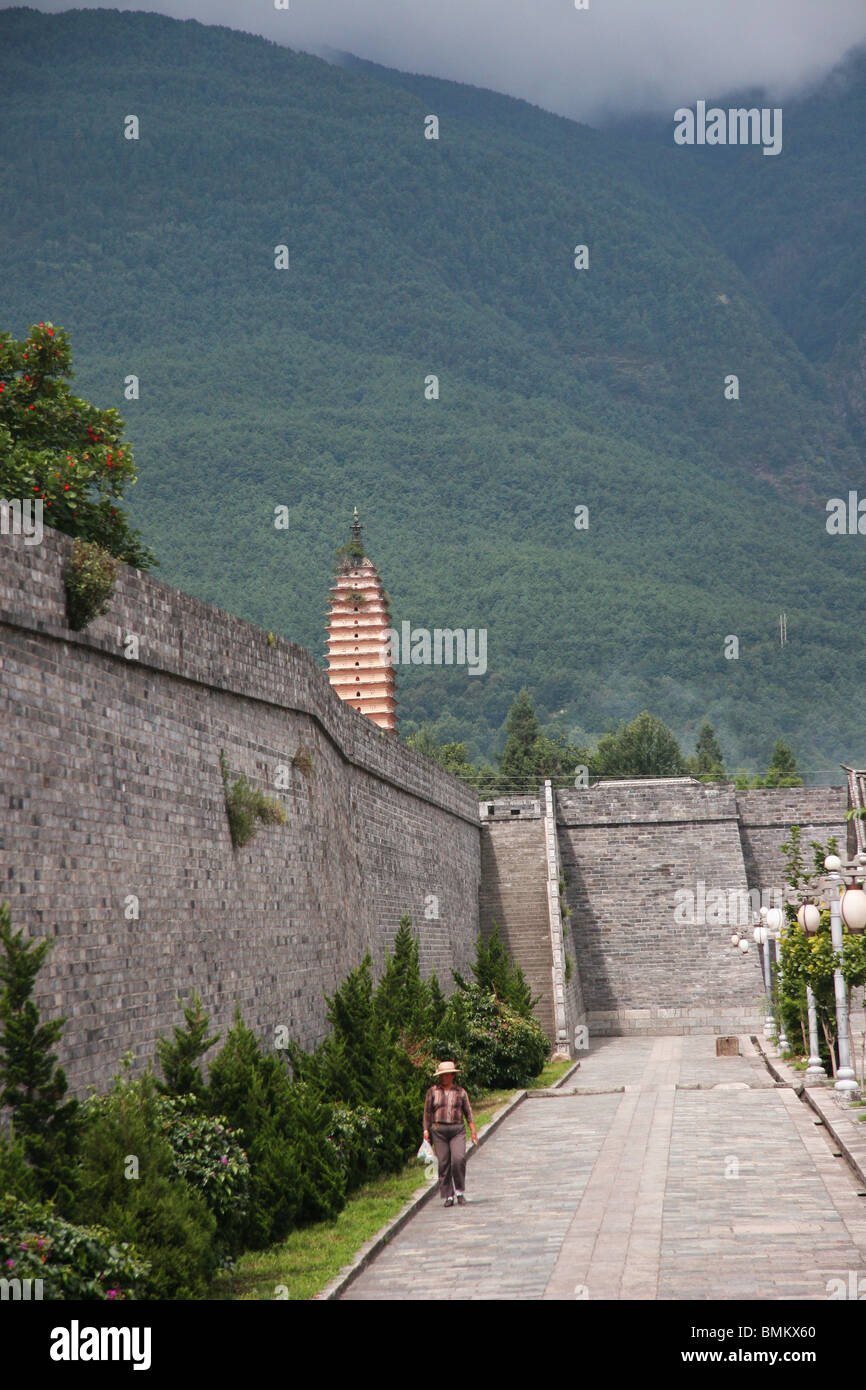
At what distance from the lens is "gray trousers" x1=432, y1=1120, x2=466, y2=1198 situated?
44.7 feet

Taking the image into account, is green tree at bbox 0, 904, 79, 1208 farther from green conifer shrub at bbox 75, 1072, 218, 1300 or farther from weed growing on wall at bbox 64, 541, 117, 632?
weed growing on wall at bbox 64, 541, 117, 632

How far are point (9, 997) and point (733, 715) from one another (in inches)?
5866

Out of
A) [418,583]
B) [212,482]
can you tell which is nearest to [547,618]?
[418,583]

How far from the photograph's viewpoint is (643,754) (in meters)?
97.4

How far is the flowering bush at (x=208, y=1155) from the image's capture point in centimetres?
1114

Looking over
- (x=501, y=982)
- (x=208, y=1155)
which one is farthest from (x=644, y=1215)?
(x=501, y=982)

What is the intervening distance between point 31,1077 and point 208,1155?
2.23 m

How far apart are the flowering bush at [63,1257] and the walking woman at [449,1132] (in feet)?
16.7

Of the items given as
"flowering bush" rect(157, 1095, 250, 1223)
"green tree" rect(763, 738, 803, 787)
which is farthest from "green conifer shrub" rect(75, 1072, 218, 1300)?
"green tree" rect(763, 738, 803, 787)

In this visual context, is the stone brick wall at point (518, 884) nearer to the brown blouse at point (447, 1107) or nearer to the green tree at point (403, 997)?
the green tree at point (403, 997)

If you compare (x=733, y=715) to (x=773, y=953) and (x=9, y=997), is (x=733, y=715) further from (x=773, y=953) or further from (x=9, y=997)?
(x=9, y=997)

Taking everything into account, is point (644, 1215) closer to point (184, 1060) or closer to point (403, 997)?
point (184, 1060)

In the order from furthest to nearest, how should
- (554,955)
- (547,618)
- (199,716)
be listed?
(547,618)
(554,955)
(199,716)
